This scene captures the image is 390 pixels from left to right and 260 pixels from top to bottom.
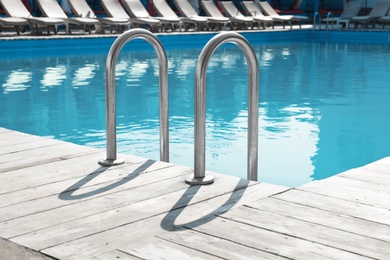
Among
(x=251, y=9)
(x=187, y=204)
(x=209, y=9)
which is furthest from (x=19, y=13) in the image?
(x=187, y=204)

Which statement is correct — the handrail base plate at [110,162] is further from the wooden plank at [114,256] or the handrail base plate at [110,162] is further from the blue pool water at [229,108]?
the blue pool water at [229,108]

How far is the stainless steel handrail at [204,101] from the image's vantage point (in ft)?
9.70

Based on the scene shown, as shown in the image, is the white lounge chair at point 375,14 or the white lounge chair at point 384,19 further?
the white lounge chair at point 375,14

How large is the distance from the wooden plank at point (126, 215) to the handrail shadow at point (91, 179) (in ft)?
0.86

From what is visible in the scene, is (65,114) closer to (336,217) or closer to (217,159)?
(217,159)

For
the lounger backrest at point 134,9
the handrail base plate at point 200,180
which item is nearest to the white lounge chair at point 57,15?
the lounger backrest at point 134,9

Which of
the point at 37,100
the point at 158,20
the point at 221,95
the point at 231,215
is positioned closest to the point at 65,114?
the point at 37,100

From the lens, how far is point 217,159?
19.2 feet

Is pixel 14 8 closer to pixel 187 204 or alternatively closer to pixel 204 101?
pixel 204 101

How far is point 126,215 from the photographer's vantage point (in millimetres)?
2660

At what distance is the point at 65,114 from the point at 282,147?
9.08 feet

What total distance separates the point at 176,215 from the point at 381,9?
735 inches

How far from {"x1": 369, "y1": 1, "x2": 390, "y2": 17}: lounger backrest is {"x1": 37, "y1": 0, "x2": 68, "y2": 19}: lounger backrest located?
366 inches

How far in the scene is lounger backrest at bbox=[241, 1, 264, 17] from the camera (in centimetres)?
2014
